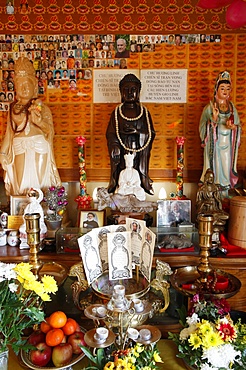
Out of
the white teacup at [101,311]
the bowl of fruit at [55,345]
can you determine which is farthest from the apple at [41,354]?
the white teacup at [101,311]

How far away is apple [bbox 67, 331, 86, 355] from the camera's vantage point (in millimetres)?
1317

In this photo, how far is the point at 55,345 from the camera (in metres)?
1.30

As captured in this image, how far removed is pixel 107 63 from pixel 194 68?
2.27 feet

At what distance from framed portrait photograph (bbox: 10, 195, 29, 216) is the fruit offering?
44.0 inches

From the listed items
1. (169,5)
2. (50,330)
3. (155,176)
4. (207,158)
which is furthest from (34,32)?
(50,330)

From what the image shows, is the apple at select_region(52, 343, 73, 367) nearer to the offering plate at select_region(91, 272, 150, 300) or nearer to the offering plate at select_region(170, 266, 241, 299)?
the offering plate at select_region(91, 272, 150, 300)

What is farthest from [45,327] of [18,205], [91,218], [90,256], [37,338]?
[18,205]

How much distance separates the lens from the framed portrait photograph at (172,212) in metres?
2.40

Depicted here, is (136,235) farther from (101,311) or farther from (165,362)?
(165,362)

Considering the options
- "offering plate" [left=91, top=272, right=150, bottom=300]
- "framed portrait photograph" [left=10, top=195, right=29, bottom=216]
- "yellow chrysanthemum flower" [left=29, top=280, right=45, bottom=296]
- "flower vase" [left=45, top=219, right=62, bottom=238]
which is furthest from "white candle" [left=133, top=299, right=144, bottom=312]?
"framed portrait photograph" [left=10, top=195, right=29, bottom=216]

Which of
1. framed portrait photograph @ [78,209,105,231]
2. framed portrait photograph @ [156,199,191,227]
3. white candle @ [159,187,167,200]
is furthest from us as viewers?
white candle @ [159,187,167,200]

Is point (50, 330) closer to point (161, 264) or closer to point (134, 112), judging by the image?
point (161, 264)

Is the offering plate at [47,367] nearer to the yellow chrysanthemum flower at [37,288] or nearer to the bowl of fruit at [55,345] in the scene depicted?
the bowl of fruit at [55,345]

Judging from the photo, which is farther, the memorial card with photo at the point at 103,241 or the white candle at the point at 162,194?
the white candle at the point at 162,194
